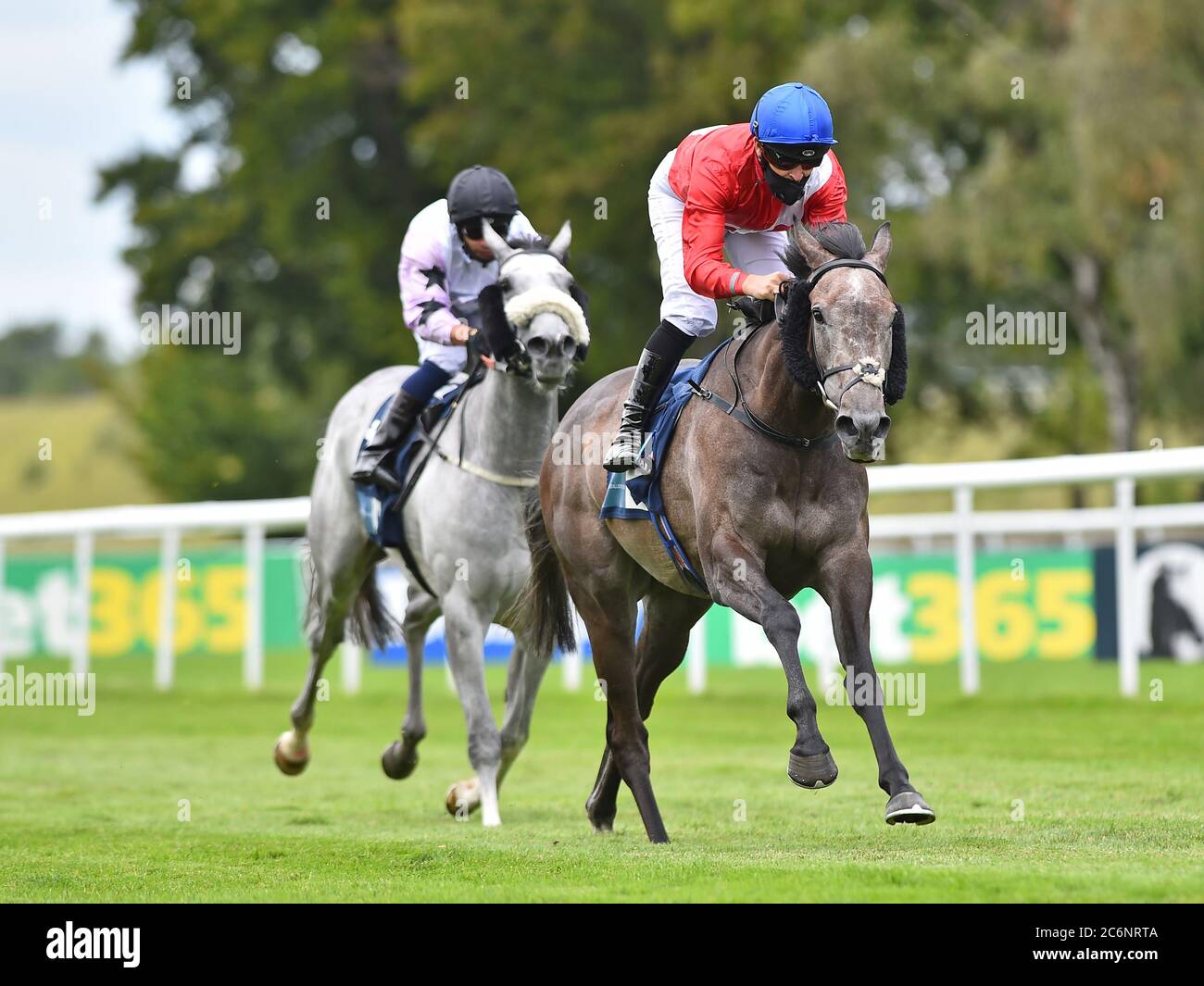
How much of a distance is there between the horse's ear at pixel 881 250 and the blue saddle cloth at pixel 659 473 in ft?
2.56

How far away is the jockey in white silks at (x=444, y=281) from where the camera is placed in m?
7.99

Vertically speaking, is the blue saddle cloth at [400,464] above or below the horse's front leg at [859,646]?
above

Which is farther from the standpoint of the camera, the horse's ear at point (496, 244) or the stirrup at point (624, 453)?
the horse's ear at point (496, 244)

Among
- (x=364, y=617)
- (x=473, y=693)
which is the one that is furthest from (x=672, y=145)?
(x=473, y=693)

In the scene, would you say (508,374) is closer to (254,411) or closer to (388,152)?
(388,152)

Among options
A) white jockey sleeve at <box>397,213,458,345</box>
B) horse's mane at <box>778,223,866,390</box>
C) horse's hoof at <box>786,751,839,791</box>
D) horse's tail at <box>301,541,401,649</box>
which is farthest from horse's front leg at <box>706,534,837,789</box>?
horse's tail at <box>301,541,401,649</box>

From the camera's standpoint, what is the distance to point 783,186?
6.19m

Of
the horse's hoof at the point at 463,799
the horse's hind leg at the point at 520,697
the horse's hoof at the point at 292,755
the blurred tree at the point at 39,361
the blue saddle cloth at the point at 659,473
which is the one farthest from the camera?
the blurred tree at the point at 39,361

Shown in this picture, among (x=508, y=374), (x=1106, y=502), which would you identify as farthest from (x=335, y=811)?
(x=1106, y=502)

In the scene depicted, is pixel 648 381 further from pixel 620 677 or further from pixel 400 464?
pixel 400 464

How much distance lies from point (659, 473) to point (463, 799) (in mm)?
1992

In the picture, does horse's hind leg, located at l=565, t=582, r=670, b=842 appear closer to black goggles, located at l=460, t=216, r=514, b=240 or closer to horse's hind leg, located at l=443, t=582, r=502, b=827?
horse's hind leg, located at l=443, t=582, r=502, b=827

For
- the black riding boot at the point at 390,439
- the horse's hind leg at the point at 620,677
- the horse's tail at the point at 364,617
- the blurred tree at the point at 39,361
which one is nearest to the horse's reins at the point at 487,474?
the black riding boot at the point at 390,439
